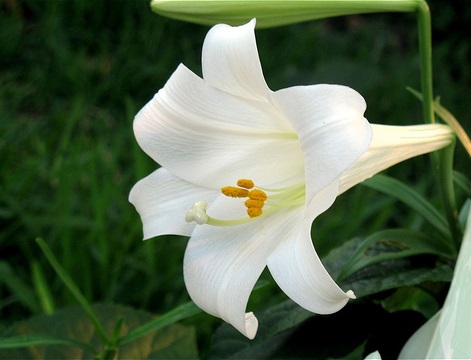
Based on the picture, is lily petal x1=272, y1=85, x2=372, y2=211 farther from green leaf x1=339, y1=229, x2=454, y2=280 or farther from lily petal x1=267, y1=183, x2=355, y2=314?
green leaf x1=339, y1=229, x2=454, y2=280

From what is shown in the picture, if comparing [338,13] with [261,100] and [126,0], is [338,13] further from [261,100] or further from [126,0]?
[126,0]

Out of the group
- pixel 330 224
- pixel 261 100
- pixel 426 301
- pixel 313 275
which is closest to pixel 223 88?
pixel 261 100

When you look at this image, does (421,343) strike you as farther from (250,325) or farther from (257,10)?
(257,10)

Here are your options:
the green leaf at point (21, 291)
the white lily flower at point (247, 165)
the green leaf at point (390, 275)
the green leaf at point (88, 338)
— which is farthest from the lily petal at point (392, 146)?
the green leaf at point (21, 291)

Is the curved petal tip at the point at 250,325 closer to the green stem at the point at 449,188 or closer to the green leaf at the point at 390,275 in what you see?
the green leaf at the point at 390,275

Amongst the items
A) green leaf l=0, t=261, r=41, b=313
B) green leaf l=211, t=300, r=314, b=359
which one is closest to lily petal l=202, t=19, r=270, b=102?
green leaf l=211, t=300, r=314, b=359

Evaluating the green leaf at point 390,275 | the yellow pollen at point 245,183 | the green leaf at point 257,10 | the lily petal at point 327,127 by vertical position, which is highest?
the green leaf at point 257,10

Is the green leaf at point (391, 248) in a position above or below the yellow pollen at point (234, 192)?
below
